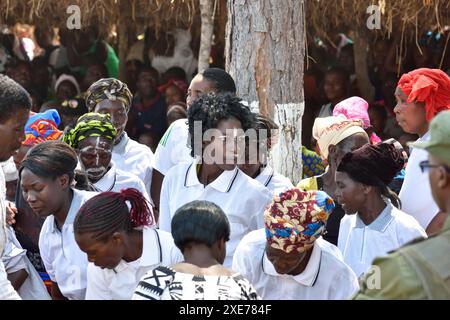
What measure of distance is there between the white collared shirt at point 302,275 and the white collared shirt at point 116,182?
4.37ft

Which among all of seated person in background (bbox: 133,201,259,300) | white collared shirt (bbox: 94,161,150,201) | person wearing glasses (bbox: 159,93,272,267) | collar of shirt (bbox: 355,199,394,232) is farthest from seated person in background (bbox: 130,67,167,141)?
seated person in background (bbox: 133,201,259,300)

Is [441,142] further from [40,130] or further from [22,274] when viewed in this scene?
[40,130]

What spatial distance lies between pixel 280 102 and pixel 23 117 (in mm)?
2186

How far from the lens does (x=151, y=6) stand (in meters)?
8.91

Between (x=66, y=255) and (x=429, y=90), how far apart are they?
90.6 inches

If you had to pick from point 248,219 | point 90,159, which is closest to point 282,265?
point 248,219

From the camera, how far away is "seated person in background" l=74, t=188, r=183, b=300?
4059 mm

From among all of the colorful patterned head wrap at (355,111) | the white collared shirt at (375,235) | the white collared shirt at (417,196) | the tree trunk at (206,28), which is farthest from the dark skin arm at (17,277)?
the tree trunk at (206,28)

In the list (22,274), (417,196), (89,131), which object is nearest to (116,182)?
(89,131)

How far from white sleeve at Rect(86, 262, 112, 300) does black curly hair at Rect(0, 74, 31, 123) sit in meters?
0.80

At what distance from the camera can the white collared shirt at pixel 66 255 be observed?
A: 15.0 ft

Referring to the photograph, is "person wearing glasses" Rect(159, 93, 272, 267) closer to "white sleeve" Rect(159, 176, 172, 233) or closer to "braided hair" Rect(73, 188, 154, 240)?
"white sleeve" Rect(159, 176, 172, 233)

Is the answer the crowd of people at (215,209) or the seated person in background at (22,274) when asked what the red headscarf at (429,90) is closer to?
the crowd of people at (215,209)

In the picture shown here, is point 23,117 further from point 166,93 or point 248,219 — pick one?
point 166,93
